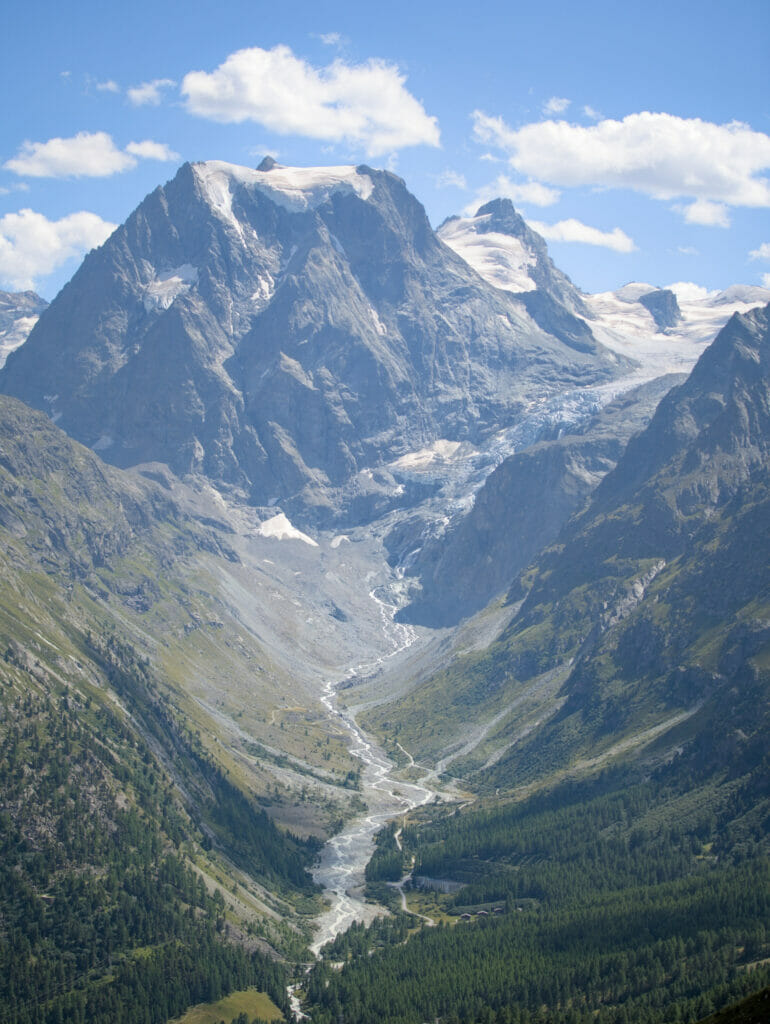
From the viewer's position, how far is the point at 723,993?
185375 millimetres

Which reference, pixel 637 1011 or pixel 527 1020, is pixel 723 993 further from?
pixel 527 1020

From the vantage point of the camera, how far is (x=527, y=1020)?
199125 mm

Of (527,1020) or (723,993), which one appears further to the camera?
(527,1020)

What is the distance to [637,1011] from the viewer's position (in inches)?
7613

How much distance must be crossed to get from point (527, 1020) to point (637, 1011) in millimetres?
18577

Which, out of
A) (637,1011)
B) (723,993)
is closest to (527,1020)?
(637,1011)

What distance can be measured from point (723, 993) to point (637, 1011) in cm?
1548

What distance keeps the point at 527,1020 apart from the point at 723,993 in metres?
33.6
